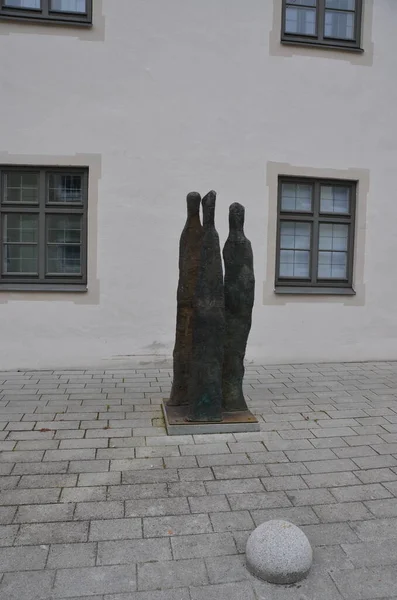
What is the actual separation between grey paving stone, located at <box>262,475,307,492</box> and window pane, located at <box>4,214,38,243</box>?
5222mm

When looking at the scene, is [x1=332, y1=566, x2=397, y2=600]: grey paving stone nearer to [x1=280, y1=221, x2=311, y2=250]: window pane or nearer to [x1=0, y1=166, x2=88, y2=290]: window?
[x1=0, y1=166, x2=88, y2=290]: window

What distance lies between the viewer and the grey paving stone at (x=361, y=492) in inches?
146

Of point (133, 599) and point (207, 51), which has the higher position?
point (207, 51)

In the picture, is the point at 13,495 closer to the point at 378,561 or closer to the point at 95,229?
the point at 378,561

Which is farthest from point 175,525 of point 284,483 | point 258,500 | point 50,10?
point 50,10

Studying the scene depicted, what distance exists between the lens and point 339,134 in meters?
7.98

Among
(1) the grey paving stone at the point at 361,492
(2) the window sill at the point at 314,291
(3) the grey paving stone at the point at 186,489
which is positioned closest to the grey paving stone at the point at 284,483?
(1) the grey paving stone at the point at 361,492

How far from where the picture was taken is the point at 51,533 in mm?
3168

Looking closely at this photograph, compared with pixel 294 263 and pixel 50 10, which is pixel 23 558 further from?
pixel 50 10

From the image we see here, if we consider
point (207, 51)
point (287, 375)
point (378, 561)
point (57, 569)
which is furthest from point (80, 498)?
point (207, 51)

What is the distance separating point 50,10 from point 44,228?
304cm

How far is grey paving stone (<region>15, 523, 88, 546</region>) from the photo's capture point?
3080 mm

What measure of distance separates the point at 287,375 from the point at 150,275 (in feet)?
8.01

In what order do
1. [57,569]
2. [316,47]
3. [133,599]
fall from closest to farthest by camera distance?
[133,599], [57,569], [316,47]
